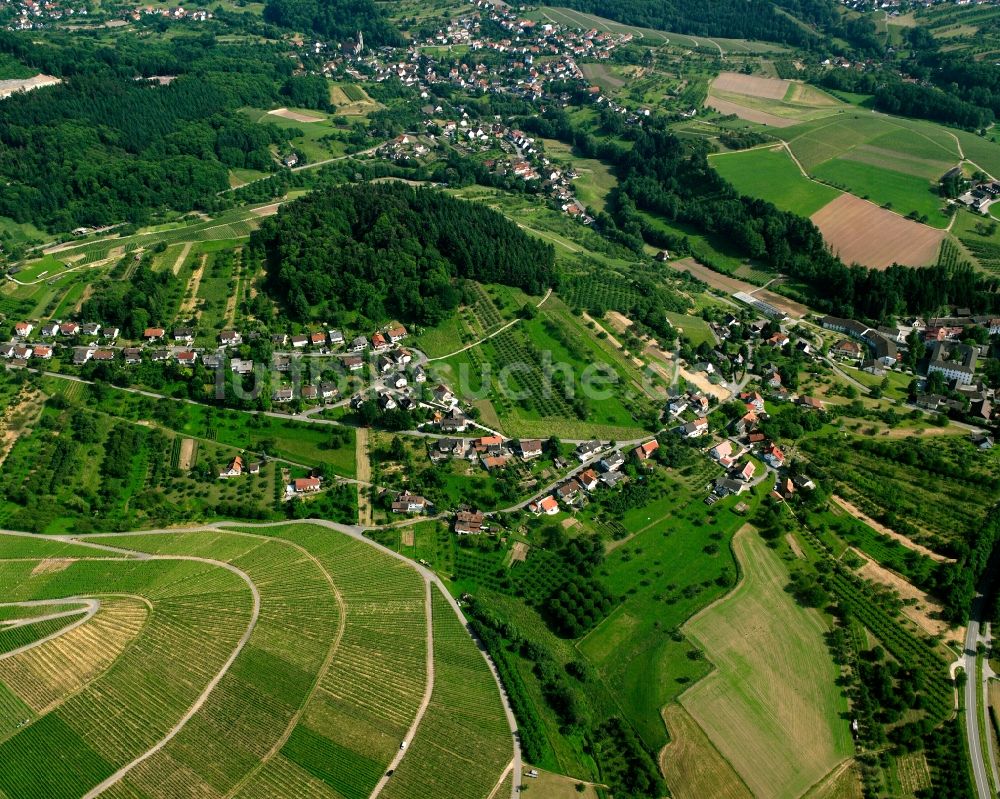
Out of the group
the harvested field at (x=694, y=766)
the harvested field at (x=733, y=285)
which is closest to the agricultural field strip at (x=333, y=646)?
the harvested field at (x=694, y=766)

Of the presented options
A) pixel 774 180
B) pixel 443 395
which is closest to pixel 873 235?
pixel 774 180

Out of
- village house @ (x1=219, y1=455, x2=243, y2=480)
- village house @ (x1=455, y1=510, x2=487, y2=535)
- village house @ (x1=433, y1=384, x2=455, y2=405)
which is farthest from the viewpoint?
village house @ (x1=433, y1=384, x2=455, y2=405)

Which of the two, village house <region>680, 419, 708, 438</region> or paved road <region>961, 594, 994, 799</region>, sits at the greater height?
village house <region>680, 419, 708, 438</region>

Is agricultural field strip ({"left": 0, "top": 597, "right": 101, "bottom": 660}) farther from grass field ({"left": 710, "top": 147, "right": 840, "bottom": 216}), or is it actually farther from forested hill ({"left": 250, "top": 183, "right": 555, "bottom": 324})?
grass field ({"left": 710, "top": 147, "right": 840, "bottom": 216})

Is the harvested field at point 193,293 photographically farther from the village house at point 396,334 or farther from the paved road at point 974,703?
the paved road at point 974,703

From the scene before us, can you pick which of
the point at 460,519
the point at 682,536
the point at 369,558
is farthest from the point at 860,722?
the point at 369,558

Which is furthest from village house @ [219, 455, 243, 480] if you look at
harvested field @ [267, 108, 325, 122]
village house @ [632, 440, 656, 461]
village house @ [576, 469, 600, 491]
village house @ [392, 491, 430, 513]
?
harvested field @ [267, 108, 325, 122]
